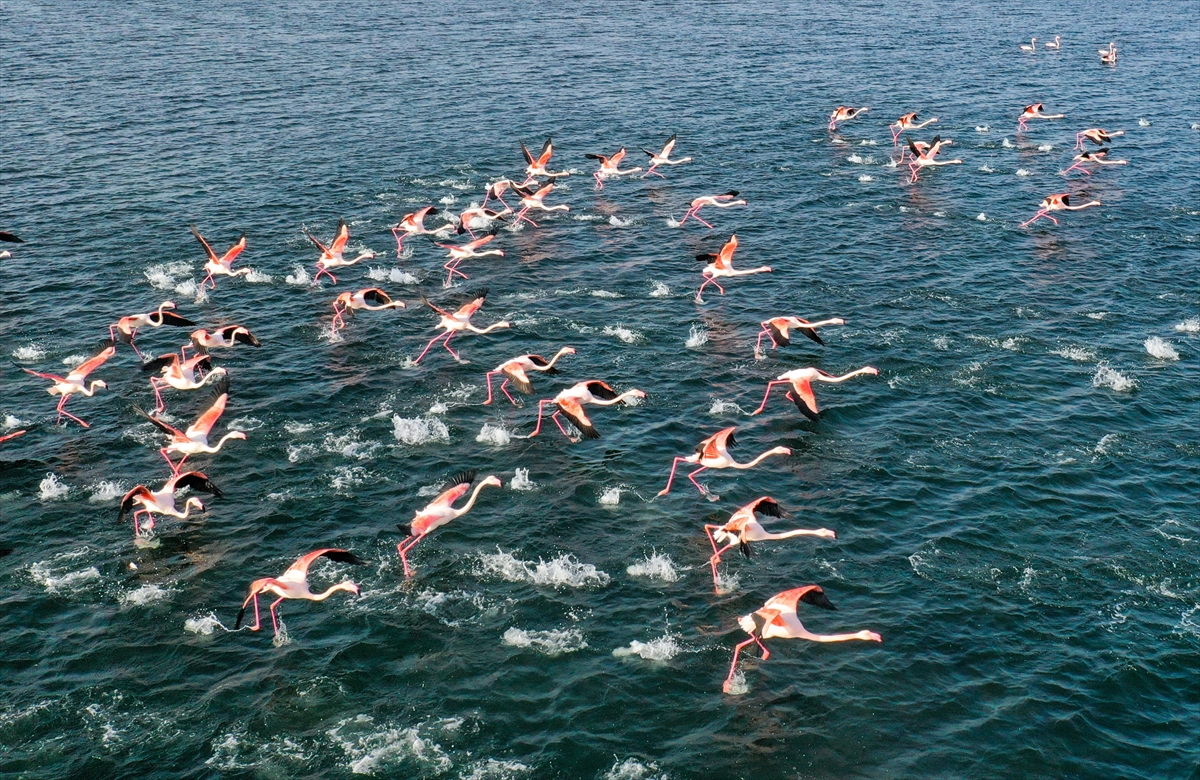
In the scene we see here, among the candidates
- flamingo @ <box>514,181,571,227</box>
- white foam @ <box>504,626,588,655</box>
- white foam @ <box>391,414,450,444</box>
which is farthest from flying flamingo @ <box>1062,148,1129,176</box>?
white foam @ <box>504,626,588,655</box>

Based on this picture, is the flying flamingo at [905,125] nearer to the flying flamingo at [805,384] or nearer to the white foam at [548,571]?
the flying flamingo at [805,384]

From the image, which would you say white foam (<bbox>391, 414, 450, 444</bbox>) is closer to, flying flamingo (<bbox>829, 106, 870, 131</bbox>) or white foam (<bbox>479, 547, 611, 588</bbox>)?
white foam (<bbox>479, 547, 611, 588</bbox>)

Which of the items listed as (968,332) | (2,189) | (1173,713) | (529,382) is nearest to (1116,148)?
(968,332)

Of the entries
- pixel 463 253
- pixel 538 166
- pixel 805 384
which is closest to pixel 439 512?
pixel 805 384

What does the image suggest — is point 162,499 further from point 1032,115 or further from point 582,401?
point 1032,115

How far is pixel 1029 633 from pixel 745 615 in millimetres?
7036

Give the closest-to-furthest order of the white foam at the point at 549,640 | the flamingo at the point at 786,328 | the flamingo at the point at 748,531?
the white foam at the point at 549,640
the flamingo at the point at 748,531
the flamingo at the point at 786,328

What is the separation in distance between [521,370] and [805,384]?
9.73 meters

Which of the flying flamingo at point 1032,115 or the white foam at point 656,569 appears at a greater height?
the flying flamingo at point 1032,115

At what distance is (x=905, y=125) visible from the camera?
66375 mm

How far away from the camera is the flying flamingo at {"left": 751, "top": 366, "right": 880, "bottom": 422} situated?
35844 mm

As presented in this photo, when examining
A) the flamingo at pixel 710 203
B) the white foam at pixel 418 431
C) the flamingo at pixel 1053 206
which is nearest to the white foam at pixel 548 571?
the white foam at pixel 418 431

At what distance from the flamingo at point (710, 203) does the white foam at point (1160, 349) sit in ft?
67.1

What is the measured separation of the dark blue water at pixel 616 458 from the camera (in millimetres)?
24047
